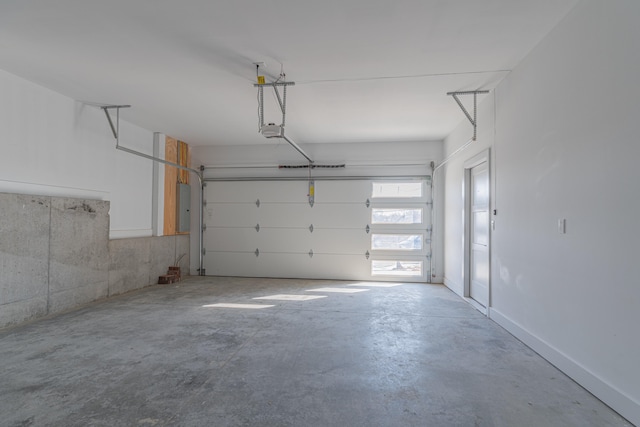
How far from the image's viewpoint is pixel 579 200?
95.6 inches

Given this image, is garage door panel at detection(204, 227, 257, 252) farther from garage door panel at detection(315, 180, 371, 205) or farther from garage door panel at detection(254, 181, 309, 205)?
garage door panel at detection(315, 180, 371, 205)

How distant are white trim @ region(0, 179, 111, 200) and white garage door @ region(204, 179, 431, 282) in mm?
2490

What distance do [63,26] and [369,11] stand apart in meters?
2.50

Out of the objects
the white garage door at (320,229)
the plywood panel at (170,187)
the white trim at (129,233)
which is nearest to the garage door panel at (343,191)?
the white garage door at (320,229)

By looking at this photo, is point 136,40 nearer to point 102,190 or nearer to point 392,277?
point 102,190

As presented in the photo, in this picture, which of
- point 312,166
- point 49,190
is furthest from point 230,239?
point 49,190

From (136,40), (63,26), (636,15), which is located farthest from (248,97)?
(636,15)

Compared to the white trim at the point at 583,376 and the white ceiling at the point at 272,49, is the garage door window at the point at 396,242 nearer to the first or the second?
the white ceiling at the point at 272,49

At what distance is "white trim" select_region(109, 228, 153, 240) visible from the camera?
5223 millimetres

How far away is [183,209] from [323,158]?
9.94ft

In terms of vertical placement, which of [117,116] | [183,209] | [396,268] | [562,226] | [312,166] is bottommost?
[396,268]

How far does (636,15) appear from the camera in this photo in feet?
6.33

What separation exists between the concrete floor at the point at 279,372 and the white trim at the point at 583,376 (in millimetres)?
60

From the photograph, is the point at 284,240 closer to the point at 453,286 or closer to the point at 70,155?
the point at 453,286
